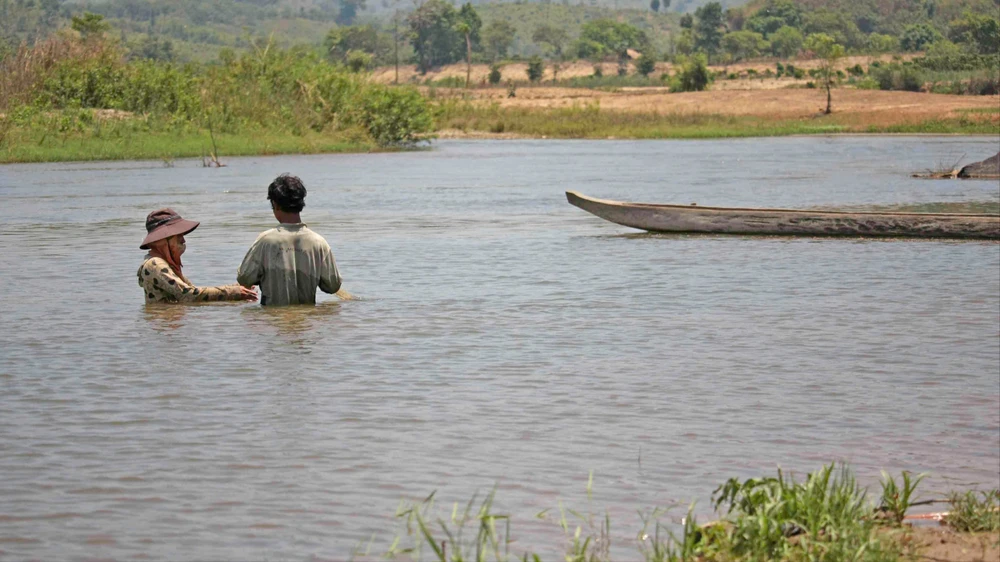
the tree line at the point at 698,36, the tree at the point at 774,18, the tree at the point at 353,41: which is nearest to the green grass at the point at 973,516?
the tree line at the point at 698,36

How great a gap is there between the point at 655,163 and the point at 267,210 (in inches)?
658

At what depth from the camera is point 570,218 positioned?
20312mm

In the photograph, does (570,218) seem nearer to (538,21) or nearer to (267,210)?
(267,210)

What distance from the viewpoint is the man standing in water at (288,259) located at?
8.99 m

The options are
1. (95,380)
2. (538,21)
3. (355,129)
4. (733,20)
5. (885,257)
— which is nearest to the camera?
(95,380)

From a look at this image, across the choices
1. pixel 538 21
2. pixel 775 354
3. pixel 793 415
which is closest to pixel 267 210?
pixel 775 354

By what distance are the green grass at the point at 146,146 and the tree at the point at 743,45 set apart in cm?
7404

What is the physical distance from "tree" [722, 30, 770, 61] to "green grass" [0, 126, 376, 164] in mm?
74039

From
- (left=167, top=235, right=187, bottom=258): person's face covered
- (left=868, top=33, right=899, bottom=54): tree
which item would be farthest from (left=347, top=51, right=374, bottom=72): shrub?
(left=868, top=33, right=899, bottom=54): tree

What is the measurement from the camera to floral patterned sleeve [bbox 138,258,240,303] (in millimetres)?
9742

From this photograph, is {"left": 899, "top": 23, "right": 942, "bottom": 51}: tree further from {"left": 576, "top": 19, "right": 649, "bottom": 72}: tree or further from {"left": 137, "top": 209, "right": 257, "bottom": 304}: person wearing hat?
{"left": 137, "top": 209, "right": 257, "bottom": 304}: person wearing hat

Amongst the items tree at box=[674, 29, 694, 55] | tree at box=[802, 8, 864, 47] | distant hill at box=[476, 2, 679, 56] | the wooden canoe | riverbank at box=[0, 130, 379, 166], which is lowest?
the wooden canoe

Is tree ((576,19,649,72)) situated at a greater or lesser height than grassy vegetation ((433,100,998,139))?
greater

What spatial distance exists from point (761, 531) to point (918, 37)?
110687mm
